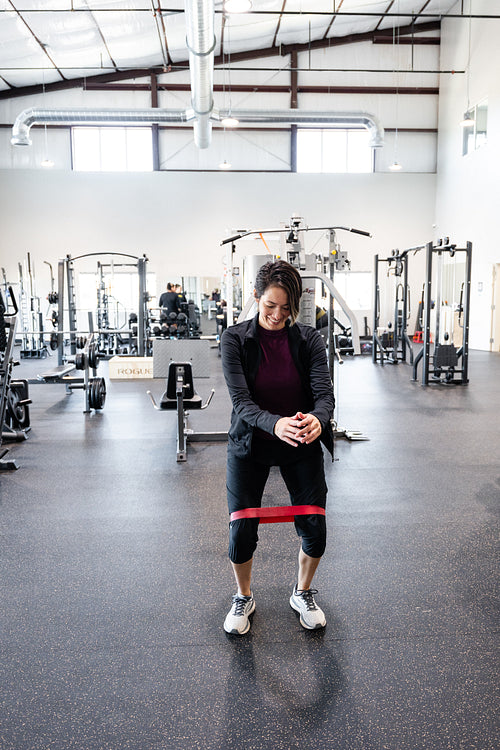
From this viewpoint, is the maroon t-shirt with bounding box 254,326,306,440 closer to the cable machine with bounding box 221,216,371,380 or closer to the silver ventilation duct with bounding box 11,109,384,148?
the cable machine with bounding box 221,216,371,380

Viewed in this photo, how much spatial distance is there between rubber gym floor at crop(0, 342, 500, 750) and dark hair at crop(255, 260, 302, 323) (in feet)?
4.12

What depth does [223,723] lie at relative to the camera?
5.55ft

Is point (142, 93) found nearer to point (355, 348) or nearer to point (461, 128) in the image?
point (461, 128)

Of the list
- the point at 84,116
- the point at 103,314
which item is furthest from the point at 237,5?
the point at 103,314

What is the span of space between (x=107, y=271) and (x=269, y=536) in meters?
14.6

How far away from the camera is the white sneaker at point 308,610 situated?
2166 mm

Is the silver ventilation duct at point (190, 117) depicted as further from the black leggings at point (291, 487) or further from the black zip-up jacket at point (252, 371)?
the black leggings at point (291, 487)

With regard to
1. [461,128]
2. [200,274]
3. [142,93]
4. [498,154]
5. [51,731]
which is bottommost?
[51,731]

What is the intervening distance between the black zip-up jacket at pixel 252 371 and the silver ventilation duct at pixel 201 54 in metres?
6.67

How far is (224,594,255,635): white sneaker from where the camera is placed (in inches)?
84.1

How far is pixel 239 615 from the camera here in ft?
7.13

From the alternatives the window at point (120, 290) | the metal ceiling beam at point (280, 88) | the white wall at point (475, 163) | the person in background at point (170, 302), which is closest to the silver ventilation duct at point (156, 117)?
the white wall at point (475, 163)

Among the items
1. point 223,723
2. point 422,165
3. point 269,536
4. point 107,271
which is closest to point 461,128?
point 422,165

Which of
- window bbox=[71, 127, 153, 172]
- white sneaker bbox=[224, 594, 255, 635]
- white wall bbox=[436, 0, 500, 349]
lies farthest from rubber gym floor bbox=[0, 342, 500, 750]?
window bbox=[71, 127, 153, 172]
